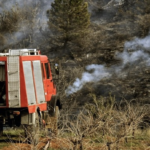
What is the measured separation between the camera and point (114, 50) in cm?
4125

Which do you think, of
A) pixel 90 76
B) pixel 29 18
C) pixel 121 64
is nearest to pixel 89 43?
pixel 121 64

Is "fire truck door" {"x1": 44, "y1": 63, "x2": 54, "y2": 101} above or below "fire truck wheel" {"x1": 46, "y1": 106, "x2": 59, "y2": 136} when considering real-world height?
above

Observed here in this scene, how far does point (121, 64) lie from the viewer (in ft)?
120

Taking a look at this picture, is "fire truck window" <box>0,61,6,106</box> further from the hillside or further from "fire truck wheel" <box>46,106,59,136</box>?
the hillside

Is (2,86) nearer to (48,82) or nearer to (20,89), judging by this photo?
(20,89)

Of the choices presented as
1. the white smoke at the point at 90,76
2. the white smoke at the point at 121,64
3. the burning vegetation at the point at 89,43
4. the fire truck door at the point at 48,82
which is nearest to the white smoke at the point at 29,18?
the burning vegetation at the point at 89,43

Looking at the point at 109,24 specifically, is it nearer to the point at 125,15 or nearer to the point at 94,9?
the point at 125,15

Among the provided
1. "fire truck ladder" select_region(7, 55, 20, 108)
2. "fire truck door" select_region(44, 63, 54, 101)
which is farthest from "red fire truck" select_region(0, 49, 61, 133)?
"fire truck door" select_region(44, 63, 54, 101)

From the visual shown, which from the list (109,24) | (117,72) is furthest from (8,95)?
(109,24)

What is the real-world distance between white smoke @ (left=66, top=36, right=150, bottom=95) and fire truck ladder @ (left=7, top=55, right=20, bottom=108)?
63.1 feet

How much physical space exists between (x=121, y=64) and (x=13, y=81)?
27.3 metres

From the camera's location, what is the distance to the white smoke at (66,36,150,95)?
31850mm

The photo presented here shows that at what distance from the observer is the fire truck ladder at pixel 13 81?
1026cm

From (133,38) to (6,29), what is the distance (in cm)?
1537
